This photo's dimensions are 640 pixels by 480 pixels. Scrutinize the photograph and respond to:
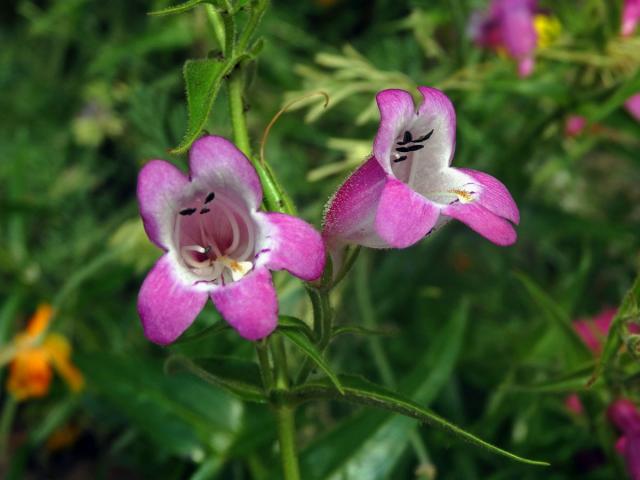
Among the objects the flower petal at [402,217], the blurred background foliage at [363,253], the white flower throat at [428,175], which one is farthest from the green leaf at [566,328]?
the flower petal at [402,217]

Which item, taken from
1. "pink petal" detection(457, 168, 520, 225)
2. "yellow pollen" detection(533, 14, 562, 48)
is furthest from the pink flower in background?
"yellow pollen" detection(533, 14, 562, 48)

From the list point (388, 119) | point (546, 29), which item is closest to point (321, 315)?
point (388, 119)

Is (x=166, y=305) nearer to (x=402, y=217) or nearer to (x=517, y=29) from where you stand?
(x=402, y=217)

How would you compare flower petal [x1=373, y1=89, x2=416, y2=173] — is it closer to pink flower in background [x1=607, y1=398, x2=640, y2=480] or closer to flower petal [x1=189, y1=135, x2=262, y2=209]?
flower petal [x1=189, y1=135, x2=262, y2=209]

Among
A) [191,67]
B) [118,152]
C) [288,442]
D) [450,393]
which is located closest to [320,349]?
[288,442]

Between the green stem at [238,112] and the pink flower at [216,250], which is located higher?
the green stem at [238,112]

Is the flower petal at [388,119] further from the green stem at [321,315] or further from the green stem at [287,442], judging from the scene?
the green stem at [287,442]
